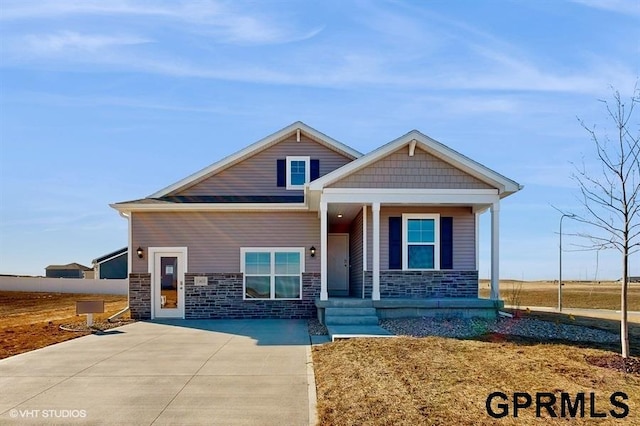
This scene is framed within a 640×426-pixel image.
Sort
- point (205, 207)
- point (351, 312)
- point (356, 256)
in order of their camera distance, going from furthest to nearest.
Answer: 1. point (356, 256)
2. point (205, 207)
3. point (351, 312)

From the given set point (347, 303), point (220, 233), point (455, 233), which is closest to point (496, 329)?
point (347, 303)

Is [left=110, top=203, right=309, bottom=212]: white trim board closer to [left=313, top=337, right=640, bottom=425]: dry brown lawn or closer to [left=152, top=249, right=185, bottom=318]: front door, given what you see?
[left=152, top=249, right=185, bottom=318]: front door

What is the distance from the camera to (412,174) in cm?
1344

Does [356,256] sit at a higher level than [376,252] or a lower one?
lower

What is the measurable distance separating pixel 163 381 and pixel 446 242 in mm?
9438

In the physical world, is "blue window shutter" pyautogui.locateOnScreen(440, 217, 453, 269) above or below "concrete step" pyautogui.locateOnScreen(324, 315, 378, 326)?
above

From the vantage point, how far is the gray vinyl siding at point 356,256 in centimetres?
1545

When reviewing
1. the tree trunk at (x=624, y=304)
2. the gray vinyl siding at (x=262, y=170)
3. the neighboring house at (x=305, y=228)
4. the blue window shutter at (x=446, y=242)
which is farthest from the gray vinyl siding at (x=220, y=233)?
the tree trunk at (x=624, y=304)

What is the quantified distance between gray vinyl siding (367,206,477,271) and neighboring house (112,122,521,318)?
0.03 m

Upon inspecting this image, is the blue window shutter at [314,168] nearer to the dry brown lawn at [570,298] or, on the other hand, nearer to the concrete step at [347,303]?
the concrete step at [347,303]

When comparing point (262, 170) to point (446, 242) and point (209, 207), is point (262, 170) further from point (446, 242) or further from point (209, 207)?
point (446, 242)

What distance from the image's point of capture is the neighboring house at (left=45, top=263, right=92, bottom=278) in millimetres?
57875

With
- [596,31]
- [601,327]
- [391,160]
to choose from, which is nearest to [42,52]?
[391,160]

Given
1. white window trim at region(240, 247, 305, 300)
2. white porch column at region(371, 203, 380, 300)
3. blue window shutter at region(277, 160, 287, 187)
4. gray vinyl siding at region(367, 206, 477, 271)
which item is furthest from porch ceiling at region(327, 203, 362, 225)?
blue window shutter at region(277, 160, 287, 187)
